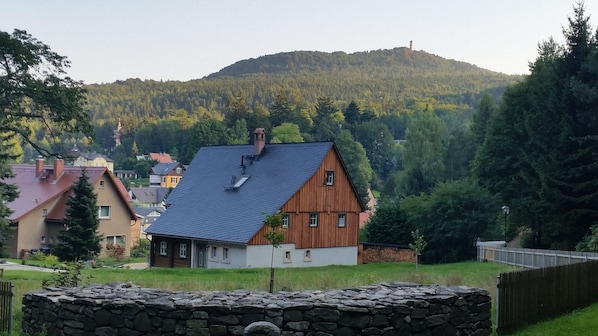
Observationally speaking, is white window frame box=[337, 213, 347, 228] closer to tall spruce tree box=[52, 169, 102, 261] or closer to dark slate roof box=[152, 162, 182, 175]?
tall spruce tree box=[52, 169, 102, 261]

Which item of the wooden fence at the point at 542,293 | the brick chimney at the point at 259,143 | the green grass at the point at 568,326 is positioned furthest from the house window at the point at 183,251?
the green grass at the point at 568,326

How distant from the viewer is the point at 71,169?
5928 cm

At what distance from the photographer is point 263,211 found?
38000 millimetres

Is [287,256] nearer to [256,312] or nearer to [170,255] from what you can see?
[170,255]

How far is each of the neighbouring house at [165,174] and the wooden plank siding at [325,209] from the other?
84755 mm

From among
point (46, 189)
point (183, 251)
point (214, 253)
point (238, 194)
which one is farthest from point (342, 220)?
point (46, 189)

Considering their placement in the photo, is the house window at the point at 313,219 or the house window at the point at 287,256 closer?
the house window at the point at 287,256

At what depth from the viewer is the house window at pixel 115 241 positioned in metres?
56.5

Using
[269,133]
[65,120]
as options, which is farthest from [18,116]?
[269,133]

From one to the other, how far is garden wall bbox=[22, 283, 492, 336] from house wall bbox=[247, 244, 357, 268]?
81.1 ft

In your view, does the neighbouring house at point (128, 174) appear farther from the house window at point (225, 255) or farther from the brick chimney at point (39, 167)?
the house window at point (225, 255)

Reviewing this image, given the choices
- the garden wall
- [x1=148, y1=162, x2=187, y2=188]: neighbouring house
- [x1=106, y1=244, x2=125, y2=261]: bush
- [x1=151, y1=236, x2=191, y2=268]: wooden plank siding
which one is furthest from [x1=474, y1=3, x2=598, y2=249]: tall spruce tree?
[x1=148, y1=162, x2=187, y2=188]: neighbouring house

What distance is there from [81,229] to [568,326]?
36819 millimetres

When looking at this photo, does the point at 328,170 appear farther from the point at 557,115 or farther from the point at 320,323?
the point at 320,323
